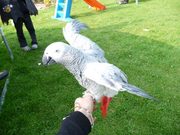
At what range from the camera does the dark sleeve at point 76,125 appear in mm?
1704

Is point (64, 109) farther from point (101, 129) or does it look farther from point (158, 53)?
point (158, 53)

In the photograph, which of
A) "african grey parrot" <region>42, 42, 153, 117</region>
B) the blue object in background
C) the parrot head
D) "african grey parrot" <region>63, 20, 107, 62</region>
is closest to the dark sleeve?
"african grey parrot" <region>42, 42, 153, 117</region>

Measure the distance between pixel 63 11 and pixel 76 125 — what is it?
6947 millimetres

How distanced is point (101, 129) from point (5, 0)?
309 cm

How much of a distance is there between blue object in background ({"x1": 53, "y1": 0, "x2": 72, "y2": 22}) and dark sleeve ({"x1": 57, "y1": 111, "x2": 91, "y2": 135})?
647 cm

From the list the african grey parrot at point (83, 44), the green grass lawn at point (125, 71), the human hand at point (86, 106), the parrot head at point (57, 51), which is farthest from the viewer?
the green grass lawn at point (125, 71)

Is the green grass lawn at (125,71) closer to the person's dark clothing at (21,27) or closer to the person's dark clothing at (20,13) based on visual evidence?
the person's dark clothing at (21,27)

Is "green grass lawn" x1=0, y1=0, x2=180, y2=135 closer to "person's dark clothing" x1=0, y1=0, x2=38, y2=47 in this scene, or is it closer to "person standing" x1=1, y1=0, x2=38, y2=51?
"person standing" x1=1, y1=0, x2=38, y2=51

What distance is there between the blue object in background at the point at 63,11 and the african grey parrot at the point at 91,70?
20.1 ft

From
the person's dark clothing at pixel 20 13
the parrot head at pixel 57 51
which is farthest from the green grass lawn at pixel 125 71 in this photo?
the parrot head at pixel 57 51

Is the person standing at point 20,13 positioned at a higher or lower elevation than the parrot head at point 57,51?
lower

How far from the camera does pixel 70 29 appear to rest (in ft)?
8.04

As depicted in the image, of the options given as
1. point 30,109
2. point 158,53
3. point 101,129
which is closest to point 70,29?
point 101,129

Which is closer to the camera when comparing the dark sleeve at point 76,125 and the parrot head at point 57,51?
the dark sleeve at point 76,125
